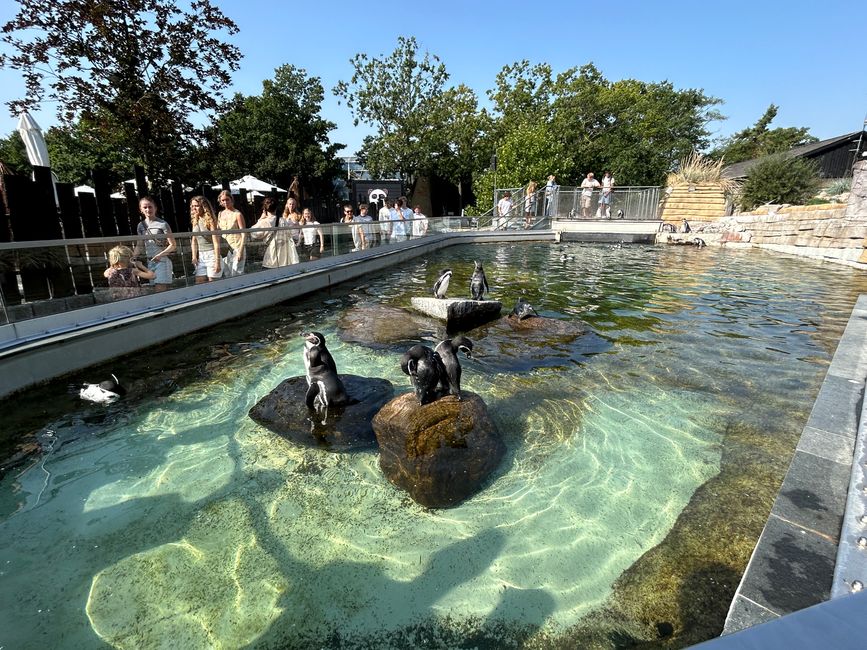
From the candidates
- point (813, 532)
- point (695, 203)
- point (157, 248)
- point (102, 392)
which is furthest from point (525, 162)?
point (813, 532)

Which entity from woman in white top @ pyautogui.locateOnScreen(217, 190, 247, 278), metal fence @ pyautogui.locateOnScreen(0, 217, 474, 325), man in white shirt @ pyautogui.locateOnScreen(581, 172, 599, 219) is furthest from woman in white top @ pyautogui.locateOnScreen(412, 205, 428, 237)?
man in white shirt @ pyautogui.locateOnScreen(581, 172, 599, 219)

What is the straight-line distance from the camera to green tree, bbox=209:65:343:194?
29.5 m

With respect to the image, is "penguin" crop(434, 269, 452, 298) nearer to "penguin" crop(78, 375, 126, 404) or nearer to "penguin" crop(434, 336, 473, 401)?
"penguin" crop(434, 336, 473, 401)

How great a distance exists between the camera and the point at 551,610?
2.80m

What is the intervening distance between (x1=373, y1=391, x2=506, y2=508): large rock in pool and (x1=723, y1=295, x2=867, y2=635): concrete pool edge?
2.07 meters

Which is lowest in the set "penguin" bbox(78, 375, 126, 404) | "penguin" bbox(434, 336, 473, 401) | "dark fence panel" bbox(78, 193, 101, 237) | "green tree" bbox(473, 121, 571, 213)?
"penguin" bbox(78, 375, 126, 404)

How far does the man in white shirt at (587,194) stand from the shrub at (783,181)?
809 centimetres

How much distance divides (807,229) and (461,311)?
1825 centimetres

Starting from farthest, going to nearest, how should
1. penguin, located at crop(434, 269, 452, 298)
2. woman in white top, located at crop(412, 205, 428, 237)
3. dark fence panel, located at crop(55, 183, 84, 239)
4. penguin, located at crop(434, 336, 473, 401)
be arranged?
1. woman in white top, located at crop(412, 205, 428, 237)
2. penguin, located at crop(434, 269, 452, 298)
3. dark fence panel, located at crop(55, 183, 84, 239)
4. penguin, located at crop(434, 336, 473, 401)

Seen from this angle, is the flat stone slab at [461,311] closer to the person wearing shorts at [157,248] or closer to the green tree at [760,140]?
the person wearing shorts at [157,248]

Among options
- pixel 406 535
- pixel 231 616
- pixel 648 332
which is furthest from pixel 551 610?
pixel 648 332

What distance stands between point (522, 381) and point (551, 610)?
3.58 metres

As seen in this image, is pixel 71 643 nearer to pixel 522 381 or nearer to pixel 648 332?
pixel 522 381

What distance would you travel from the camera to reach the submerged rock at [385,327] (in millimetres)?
7984
